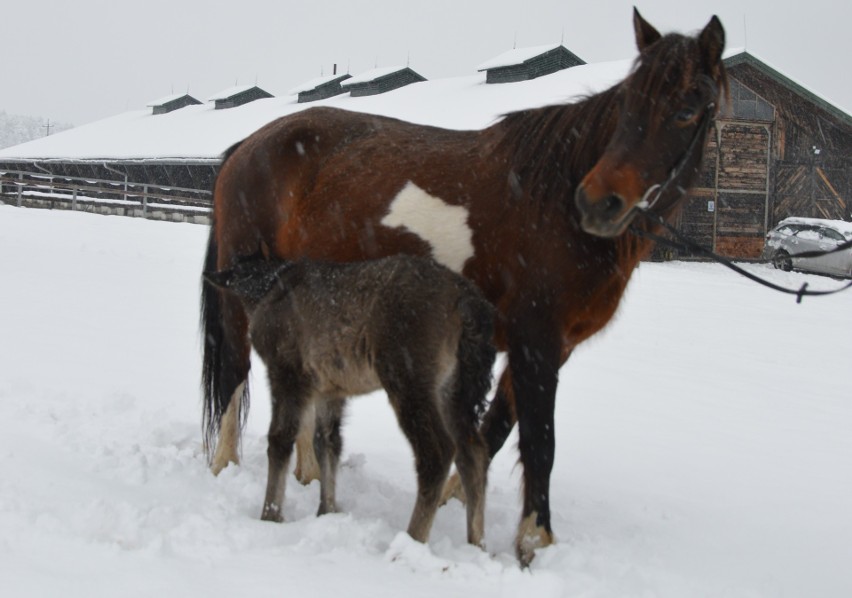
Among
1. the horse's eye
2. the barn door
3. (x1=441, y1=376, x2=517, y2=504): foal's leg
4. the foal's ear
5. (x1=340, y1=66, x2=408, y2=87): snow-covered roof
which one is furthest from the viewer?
(x1=340, y1=66, x2=408, y2=87): snow-covered roof

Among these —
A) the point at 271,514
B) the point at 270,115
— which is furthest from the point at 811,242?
the point at 270,115

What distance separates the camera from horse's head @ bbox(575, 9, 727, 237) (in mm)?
3354

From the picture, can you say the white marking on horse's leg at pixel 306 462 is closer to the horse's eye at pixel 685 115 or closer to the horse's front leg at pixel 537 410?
the horse's front leg at pixel 537 410

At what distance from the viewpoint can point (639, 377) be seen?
8773mm

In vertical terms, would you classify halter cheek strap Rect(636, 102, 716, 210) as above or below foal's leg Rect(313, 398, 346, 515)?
above

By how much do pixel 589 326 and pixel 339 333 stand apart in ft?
4.18

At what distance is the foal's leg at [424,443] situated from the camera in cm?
347

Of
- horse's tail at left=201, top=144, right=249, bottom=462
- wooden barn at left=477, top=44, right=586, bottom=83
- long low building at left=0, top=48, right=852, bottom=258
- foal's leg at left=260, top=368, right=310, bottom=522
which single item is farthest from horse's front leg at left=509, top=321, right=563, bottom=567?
wooden barn at left=477, top=44, right=586, bottom=83

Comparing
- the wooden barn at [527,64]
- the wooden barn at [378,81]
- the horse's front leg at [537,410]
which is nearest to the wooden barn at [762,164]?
the wooden barn at [527,64]

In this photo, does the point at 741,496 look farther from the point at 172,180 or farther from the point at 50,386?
the point at 172,180

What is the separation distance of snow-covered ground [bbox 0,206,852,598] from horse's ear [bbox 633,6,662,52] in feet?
4.56

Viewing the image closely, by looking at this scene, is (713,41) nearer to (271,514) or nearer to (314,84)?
(271,514)

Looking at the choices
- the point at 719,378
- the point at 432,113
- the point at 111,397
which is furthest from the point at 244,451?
the point at 432,113

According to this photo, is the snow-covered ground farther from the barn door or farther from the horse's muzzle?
the barn door
